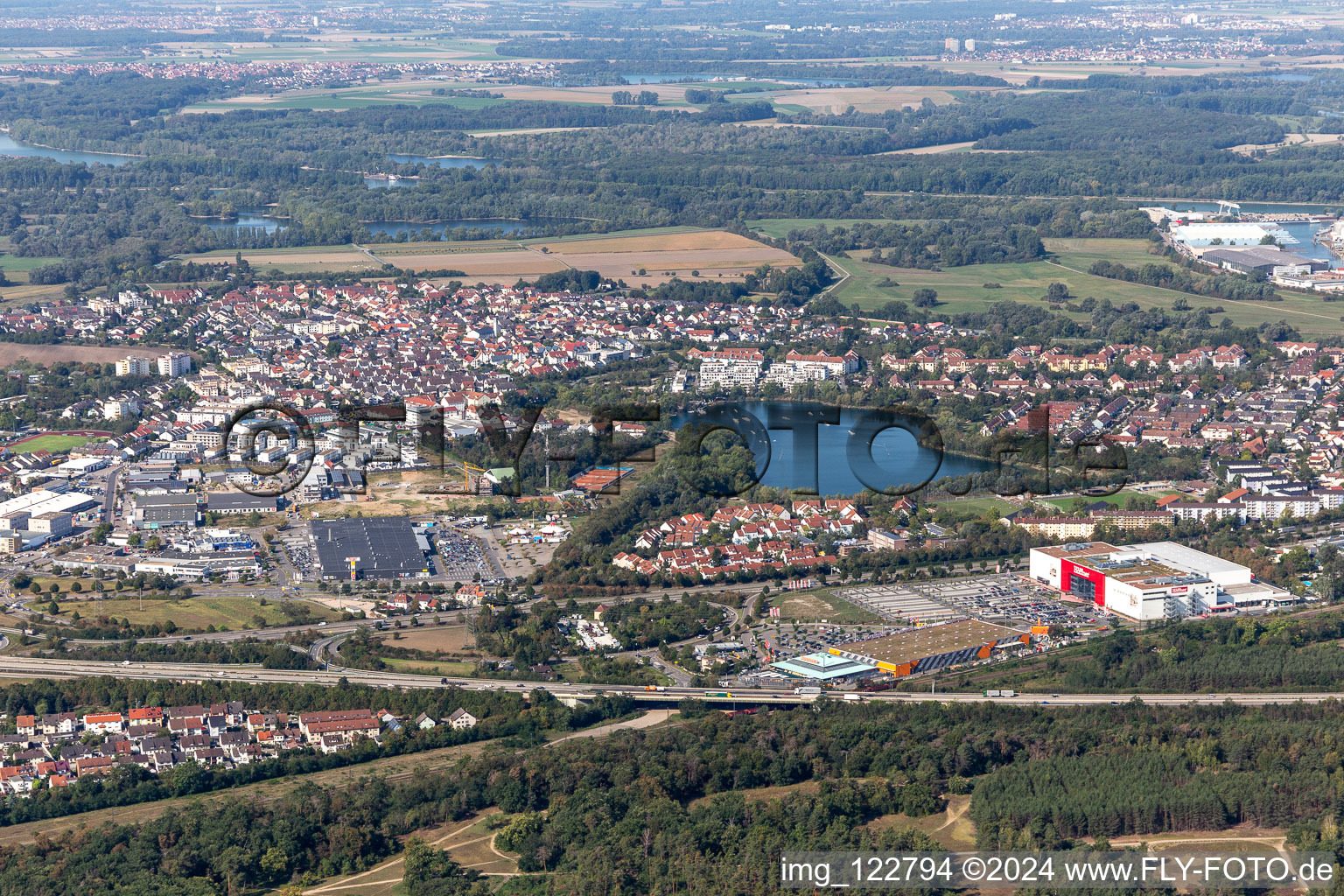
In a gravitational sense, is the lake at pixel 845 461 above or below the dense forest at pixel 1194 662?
above

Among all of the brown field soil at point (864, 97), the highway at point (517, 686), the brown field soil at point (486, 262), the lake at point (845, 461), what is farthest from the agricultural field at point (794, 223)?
the highway at point (517, 686)

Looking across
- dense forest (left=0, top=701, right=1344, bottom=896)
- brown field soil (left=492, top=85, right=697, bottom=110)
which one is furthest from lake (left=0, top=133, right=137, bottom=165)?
dense forest (left=0, top=701, right=1344, bottom=896)

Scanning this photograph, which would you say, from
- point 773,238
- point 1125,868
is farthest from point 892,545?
point 773,238

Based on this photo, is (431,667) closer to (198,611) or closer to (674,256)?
(198,611)

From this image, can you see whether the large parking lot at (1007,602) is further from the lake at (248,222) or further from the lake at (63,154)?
the lake at (63,154)

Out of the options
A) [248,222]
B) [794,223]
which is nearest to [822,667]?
[794,223]

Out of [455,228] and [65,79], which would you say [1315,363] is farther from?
[65,79]

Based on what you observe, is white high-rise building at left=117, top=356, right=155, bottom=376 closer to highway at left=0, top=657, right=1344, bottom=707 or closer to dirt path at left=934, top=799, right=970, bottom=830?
highway at left=0, top=657, right=1344, bottom=707
